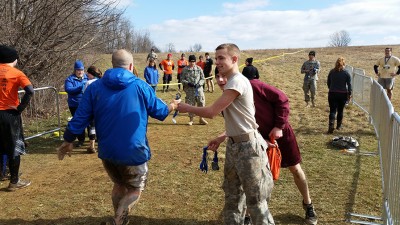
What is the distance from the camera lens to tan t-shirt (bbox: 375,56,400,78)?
40.8 ft

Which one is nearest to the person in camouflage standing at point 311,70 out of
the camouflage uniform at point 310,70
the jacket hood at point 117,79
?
the camouflage uniform at point 310,70

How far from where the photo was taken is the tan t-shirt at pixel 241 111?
3.27 m

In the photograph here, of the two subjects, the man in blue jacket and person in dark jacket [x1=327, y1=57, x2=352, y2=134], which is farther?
person in dark jacket [x1=327, y1=57, x2=352, y2=134]

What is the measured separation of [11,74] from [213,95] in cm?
1292

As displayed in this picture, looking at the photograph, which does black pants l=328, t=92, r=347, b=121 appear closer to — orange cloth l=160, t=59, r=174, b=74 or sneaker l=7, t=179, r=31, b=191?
sneaker l=7, t=179, r=31, b=191

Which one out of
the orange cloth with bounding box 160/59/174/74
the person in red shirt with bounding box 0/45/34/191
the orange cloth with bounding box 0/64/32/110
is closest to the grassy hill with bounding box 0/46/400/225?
the person in red shirt with bounding box 0/45/34/191

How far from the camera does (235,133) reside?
3.38 m

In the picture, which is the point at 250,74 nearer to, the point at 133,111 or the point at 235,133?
the point at 235,133

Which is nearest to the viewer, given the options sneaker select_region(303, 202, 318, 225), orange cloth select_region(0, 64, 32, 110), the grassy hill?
sneaker select_region(303, 202, 318, 225)

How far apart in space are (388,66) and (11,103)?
457 inches

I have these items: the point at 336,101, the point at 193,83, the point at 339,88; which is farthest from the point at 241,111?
the point at 193,83

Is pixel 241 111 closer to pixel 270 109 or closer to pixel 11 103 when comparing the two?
pixel 270 109

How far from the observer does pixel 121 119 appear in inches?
136

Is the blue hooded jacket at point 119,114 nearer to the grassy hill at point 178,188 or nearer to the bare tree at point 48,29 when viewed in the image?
the grassy hill at point 178,188
